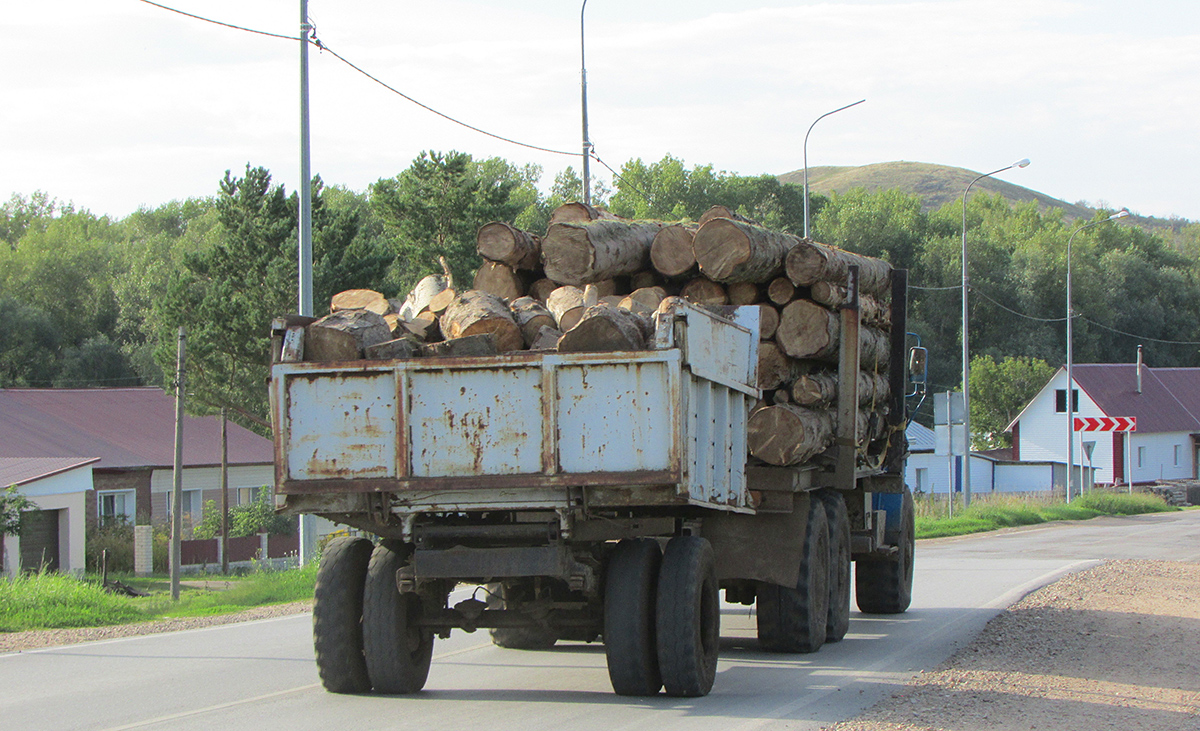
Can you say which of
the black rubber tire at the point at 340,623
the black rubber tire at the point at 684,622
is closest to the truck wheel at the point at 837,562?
the black rubber tire at the point at 684,622

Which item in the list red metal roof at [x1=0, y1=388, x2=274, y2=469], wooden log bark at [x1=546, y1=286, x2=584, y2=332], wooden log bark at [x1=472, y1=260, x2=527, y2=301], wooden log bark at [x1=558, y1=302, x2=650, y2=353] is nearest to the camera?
wooden log bark at [x1=558, y1=302, x2=650, y2=353]

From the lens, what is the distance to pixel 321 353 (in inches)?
333

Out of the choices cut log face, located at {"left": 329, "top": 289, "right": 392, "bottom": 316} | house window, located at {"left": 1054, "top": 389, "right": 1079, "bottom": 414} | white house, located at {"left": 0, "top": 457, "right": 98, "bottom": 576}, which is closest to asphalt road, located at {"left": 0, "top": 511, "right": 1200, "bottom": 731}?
cut log face, located at {"left": 329, "top": 289, "right": 392, "bottom": 316}

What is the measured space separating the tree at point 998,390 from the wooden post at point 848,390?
53758 mm

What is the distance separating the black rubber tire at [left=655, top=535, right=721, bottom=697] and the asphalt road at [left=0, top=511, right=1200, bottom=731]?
0.16 meters

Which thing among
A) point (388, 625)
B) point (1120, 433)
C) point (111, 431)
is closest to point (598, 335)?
point (388, 625)

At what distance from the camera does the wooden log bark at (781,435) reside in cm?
1047

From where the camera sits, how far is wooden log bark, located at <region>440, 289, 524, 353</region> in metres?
8.80

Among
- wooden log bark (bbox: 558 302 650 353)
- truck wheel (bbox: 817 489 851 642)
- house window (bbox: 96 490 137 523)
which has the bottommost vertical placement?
house window (bbox: 96 490 137 523)

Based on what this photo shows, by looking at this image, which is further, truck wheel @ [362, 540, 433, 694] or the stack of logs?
the stack of logs

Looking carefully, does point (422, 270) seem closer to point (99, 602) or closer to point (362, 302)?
point (99, 602)

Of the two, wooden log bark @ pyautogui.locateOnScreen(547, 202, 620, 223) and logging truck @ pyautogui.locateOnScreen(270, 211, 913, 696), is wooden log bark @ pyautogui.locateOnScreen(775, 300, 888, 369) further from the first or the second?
wooden log bark @ pyautogui.locateOnScreen(547, 202, 620, 223)

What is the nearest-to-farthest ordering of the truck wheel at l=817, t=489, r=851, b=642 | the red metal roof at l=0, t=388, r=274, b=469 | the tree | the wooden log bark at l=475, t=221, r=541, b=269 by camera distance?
the wooden log bark at l=475, t=221, r=541, b=269 < the truck wheel at l=817, t=489, r=851, b=642 < the red metal roof at l=0, t=388, r=274, b=469 < the tree

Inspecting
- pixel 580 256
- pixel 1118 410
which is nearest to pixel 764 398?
pixel 580 256
